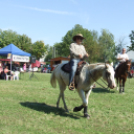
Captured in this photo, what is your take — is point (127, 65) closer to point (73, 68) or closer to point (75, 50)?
point (75, 50)

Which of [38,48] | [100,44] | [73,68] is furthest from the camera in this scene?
[38,48]

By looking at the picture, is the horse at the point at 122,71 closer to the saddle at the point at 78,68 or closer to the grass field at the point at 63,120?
the grass field at the point at 63,120

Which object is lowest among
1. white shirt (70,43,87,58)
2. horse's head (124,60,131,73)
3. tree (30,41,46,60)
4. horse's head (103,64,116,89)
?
horse's head (103,64,116,89)

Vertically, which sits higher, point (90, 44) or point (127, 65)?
point (90, 44)

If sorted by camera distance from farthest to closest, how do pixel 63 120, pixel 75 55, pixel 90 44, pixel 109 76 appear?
pixel 90 44
pixel 75 55
pixel 63 120
pixel 109 76

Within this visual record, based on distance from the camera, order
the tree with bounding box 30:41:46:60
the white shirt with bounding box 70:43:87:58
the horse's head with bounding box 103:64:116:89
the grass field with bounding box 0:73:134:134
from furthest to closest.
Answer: the tree with bounding box 30:41:46:60
the white shirt with bounding box 70:43:87:58
the horse's head with bounding box 103:64:116:89
the grass field with bounding box 0:73:134:134

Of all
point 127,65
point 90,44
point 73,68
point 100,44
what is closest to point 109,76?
point 73,68

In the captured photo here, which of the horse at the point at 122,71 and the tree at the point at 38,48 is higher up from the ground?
the tree at the point at 38,48

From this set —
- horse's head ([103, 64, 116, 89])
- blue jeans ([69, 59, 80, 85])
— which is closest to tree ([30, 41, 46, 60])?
blue jeans ([69, 59, 80, 85])

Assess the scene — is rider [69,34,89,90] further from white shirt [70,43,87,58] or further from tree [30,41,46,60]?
tree [30,41,46,60]

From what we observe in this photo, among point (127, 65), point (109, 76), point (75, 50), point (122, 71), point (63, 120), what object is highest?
point (75, 50)

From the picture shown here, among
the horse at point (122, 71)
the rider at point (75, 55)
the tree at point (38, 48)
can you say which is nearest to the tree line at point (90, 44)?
the tree at point (38, 48)

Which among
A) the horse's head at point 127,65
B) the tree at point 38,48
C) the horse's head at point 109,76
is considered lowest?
the horse's head at point 109,76

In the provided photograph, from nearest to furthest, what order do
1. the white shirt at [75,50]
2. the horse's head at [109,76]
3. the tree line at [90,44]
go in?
the horse's head at [109,76] → the white shirt at [75,50] → the tree line at [90,44]
